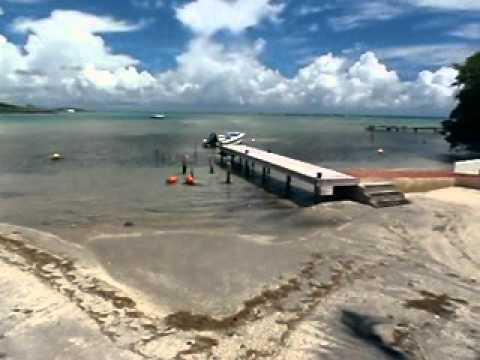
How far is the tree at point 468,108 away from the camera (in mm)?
56125

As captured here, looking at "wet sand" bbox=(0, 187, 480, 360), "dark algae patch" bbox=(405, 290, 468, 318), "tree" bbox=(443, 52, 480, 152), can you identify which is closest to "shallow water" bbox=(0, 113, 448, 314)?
"wet sand" bbox=(0, 187, 480, 360)

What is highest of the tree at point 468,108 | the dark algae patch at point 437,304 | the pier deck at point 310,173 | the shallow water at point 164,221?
the tree at point 468,108

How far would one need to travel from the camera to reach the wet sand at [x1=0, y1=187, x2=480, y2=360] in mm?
10625

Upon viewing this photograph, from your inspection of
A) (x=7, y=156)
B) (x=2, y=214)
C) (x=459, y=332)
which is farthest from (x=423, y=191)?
(x=7, y=156)

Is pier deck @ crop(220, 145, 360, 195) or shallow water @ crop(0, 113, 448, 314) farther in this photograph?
pier deck @ crop(220, 145, 360, 195)

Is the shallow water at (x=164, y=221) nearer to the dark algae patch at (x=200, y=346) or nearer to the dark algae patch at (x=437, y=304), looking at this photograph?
the dark algae patch at (x=200, y=346)

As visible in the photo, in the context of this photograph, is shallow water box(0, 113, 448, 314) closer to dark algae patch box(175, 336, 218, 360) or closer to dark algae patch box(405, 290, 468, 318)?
dark algae patch box(175, 336, 218, 360)

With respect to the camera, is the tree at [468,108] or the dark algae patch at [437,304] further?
the tree at [468,108]

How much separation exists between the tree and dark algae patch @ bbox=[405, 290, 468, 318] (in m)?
49.2

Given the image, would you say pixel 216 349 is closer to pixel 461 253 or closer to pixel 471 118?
pixel 461 253

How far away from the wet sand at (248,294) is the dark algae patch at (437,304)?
3 cm

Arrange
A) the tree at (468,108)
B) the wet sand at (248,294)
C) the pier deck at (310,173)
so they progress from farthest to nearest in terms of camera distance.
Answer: the tree at (468,108) → the pier deck at (310,173) → the wet sand at (248,294)

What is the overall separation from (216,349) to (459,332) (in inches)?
242

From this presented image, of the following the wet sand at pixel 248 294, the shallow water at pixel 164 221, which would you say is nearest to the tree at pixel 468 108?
the shallow water at pixel 164 221
